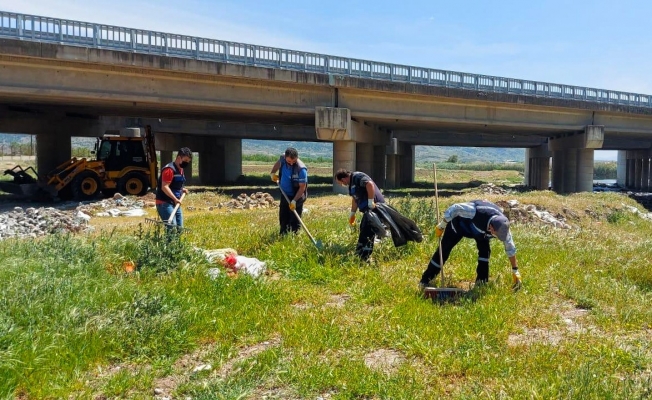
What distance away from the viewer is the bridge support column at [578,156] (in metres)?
28.5

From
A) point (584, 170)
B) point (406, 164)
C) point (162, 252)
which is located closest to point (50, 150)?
point (162, 252)

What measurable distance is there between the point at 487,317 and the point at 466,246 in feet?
11.5

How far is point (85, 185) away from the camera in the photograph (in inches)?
773

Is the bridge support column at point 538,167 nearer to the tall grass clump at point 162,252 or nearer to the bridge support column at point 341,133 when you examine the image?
the bridge support column at point 341,133

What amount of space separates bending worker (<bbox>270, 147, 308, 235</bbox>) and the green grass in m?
0.99

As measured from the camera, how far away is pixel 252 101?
20141 millimetres

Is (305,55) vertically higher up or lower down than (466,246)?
higher up

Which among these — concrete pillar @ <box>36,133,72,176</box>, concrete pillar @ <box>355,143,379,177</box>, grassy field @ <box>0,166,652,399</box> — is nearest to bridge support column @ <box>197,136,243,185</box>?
concrete pillar @ <box>355,143,379,177</box>

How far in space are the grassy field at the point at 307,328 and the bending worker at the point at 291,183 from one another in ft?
3.01

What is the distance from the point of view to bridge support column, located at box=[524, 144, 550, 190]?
145 feet

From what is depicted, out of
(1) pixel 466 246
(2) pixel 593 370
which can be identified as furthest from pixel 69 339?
(1) pixel 466 246

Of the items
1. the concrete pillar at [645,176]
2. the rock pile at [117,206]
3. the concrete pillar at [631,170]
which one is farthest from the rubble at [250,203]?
the concrete pillar at [631,170]

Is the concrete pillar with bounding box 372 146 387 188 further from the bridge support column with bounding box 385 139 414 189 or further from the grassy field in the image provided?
the grassy field

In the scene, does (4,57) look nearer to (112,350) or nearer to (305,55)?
(305,55)
